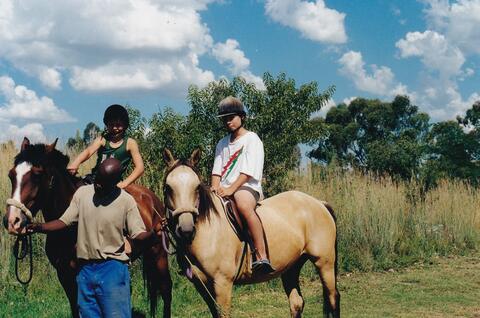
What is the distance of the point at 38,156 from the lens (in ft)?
14.3

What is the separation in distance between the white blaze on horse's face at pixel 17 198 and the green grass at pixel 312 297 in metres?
3.21

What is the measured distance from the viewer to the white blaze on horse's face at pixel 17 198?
3.78 meters

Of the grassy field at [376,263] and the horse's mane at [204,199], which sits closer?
the horse's mane at [204,199]

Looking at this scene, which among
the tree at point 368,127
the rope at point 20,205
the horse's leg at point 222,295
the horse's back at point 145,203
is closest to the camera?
the rope at point 20,205

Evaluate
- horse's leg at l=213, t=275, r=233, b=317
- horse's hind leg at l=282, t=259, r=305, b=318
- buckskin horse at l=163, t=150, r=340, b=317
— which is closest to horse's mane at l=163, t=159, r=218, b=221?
buckskin horse at l=163, t=150, r=340, b=317

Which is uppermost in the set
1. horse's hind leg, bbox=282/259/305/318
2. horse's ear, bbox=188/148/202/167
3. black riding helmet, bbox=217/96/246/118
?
black riding helmet, bbox=217/96/246/118

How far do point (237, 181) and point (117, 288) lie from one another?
5.63 ft

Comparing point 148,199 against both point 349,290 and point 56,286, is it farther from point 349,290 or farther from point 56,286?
point 349,290

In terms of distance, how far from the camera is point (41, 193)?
4371mm

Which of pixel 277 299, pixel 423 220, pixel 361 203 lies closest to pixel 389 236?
pixel 361 203

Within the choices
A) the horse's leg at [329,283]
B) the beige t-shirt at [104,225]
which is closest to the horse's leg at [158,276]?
the horse's leg at [329,283]

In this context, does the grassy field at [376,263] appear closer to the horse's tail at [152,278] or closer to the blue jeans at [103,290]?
the horse's tail at [152,278]

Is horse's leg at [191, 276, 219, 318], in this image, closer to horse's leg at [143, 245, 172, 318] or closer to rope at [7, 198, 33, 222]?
horse's leg at [143, 245, 172, 318]

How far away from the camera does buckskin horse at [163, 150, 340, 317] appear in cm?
436
